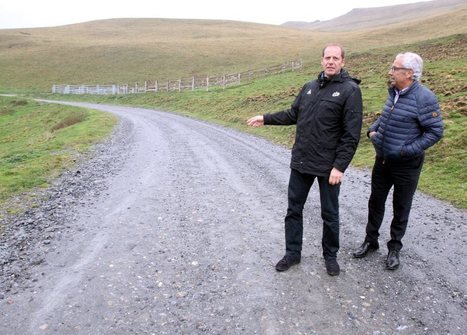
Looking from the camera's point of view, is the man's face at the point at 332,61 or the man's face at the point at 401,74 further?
the man's face at the point at 401,74

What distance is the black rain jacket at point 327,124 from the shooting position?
4859 millimetres

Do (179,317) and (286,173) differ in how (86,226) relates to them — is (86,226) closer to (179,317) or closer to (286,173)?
(179,317)

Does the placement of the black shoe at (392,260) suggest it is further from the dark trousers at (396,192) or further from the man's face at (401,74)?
the man's face at (401,74)

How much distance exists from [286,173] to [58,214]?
599 cm

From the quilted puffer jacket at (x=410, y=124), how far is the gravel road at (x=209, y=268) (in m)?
1.61

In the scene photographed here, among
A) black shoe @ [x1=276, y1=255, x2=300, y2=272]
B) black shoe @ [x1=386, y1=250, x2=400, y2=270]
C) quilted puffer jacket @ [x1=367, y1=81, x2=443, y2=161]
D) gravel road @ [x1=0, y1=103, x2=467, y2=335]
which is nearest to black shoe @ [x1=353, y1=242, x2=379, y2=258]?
gravel road @ [x1=0, y1=103, x2=467, y2=335]

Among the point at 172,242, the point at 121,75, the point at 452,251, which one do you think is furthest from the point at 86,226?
the point at 121,75

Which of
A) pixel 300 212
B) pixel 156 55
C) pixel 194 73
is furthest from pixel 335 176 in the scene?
pixel 156 55

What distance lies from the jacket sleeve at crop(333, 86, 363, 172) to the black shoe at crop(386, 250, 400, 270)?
5.13 feet

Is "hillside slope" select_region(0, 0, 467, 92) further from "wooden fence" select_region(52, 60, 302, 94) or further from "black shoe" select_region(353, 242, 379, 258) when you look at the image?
"black shoe" select_region(353, 242, 379, 258)

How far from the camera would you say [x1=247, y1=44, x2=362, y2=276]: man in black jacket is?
15.9 feet

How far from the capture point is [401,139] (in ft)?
17.3

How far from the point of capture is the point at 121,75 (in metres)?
65.7

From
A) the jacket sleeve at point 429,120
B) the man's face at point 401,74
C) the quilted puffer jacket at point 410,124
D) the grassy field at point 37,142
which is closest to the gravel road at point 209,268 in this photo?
the grassy field at point 37,142
